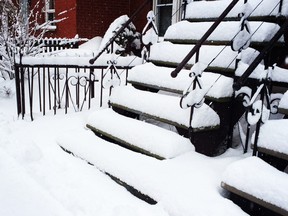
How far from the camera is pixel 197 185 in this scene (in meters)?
2.68

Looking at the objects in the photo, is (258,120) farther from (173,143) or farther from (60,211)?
(60,211)

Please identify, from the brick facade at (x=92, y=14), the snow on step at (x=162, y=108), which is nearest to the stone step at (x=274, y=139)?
the snow on step at (x=162, y=108)

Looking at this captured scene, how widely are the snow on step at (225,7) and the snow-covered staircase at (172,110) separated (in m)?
0.02

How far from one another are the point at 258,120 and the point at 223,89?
2.29 ft

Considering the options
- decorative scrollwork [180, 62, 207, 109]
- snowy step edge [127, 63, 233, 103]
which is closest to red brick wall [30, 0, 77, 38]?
snowy step edge [127, 63, 233, 103]

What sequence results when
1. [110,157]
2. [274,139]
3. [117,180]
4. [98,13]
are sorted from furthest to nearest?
[98,13] < [110,157] < [117,180] < [274,139]

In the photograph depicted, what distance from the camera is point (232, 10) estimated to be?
4328 mm

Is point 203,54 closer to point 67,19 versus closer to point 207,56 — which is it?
point 207,56

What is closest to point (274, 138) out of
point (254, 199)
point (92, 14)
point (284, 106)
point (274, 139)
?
point (274, 139)

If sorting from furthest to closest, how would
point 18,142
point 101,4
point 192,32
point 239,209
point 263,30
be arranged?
point 101,4 < point 192,32 < point 18,142 < point 263,30 < point 239,209

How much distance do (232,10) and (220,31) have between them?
51cm

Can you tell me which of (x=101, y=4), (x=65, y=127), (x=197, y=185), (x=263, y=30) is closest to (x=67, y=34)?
(x=101, y=4)

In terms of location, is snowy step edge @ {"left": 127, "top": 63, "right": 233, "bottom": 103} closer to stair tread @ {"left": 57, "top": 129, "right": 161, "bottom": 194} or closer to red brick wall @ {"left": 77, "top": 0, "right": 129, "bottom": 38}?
stair tread @ {"left": 57, "top": 129, "right": 161, "bottom": 194}

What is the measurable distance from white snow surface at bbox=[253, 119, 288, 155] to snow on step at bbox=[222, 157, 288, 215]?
0.16 meters
